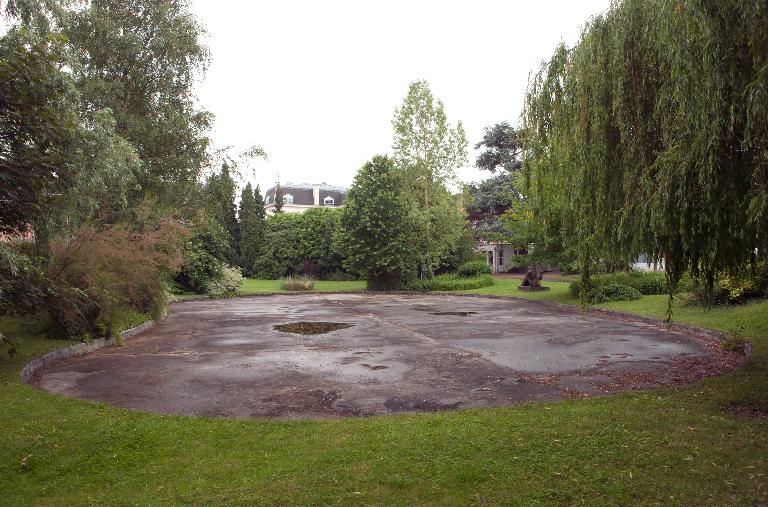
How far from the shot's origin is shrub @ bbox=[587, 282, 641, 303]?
2178cm

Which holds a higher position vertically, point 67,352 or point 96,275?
point 96,275

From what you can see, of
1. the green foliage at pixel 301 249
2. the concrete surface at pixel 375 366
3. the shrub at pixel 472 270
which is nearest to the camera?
the concrete surface at pixel 375 366

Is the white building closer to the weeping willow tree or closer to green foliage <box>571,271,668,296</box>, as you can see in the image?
green foliage <box>571,271,668,296</box>

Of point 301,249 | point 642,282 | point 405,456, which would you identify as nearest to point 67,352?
point 405,456

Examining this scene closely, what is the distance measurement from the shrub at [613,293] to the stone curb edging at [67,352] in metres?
16.8

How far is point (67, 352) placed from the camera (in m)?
11.4

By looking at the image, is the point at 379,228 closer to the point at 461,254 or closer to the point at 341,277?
the point at 461,254

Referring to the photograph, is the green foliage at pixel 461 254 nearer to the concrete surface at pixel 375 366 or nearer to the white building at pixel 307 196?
the concrete surface at pixel 375 366

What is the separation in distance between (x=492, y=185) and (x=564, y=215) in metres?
32.0

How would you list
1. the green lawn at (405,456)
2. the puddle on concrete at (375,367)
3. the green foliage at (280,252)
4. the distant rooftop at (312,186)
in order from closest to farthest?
the green lawn at (405,456)
the puddle on concrete at (375,367)
the green foliage at (280,252)
the distant rooftop at (312,186)

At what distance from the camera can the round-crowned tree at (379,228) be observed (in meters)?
33.1

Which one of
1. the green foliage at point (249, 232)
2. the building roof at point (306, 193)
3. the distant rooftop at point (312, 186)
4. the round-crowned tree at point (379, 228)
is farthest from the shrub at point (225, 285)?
the distant rooftop at point (312, 186)

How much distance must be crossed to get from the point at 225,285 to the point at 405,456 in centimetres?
2785

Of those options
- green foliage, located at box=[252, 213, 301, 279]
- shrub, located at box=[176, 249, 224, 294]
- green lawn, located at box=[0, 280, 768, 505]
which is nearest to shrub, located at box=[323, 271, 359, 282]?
green foliage, located at box=[252, 213, 301, 279]
